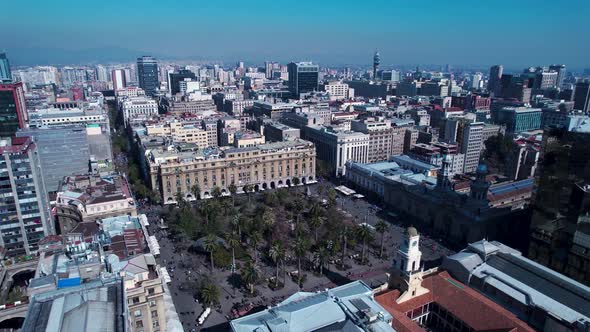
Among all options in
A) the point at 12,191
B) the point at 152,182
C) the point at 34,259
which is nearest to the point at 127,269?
the point at 34,259

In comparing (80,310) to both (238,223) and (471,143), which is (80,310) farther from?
(471,143)

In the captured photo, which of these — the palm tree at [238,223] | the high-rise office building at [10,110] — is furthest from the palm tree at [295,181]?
the high-rise office building at [10,110]

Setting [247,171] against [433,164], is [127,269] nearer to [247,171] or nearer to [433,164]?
[247,171]

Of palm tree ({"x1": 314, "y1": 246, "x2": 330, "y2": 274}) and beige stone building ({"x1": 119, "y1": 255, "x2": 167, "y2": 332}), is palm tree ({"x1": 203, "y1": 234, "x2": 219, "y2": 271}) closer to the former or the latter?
palm tree ({"x1": 314, "y1": 246, "x2": 330, "y2": 274})

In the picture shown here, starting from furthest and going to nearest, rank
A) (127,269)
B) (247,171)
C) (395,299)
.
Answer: (247,171) → (395,299) → (127,269)

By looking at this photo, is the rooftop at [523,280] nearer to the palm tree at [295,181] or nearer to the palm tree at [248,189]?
the palm tree at [248,189]

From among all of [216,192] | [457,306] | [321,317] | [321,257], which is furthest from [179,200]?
[457,306]
